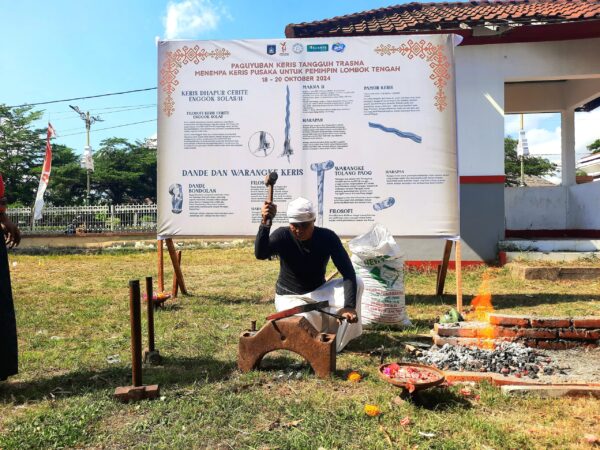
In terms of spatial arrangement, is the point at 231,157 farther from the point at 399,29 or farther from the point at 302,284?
the point at 399,29

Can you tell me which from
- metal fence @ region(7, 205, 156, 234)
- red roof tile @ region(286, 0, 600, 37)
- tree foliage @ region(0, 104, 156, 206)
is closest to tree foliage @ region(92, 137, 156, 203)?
tree foliage @ region(0, 104, 156, 206)

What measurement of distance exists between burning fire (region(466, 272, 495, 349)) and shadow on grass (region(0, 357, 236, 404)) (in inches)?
85.2

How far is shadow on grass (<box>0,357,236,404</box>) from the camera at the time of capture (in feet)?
10.3

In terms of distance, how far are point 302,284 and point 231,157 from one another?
2350 mm

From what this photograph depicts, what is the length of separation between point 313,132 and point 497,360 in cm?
334

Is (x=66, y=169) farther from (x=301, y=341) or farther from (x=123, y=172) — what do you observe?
(x=301, y=341)

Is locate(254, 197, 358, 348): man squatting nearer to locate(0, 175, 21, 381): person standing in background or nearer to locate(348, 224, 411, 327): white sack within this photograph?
locate(348, 224, 411, 327): white sack

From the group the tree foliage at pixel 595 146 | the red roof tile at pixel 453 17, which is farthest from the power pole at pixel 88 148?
the tree foliage at pixel 595 146

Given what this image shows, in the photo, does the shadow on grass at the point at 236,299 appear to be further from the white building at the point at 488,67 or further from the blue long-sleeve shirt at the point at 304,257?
the white building at the point at 488,67

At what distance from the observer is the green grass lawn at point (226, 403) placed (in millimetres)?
2441

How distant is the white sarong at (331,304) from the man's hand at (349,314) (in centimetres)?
27

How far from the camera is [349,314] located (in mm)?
3441

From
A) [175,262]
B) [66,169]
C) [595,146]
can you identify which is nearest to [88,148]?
[66,169]

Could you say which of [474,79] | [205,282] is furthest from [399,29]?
[205,282]
